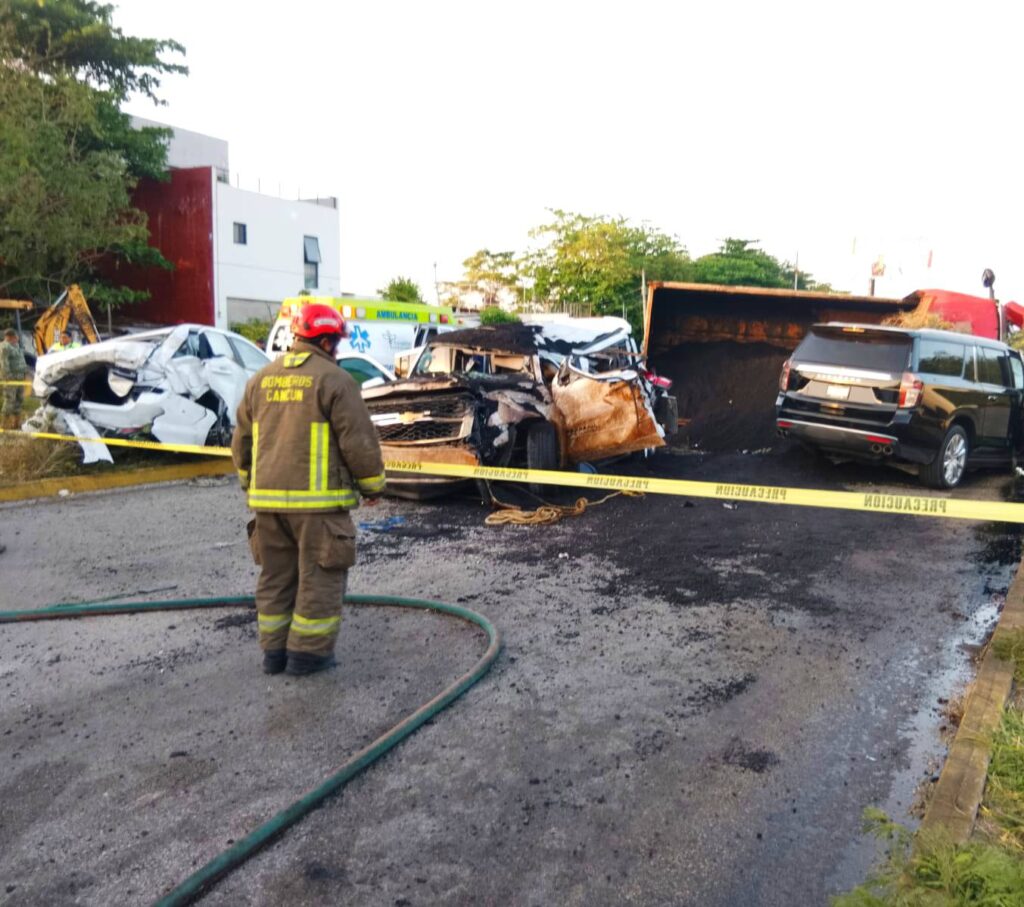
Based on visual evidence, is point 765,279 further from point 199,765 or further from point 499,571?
point 199,765

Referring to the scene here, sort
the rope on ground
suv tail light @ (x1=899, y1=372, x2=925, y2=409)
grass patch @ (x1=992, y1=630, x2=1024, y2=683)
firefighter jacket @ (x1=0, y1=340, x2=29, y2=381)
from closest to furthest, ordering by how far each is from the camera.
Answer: grass patch @ (x1=992, y1=630, x2=1024, y2=683) < the rope on ground < suv tail light @ (x1=899, y1=372, x2=925, y2=409) < firefighter jacket @ (x1=0, y1=340, x2=29, y2=381)

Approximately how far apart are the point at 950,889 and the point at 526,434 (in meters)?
6.63

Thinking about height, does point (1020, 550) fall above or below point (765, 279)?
below

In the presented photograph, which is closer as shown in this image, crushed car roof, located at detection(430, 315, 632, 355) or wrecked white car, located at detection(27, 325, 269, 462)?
wrecked white car, located at detection(27, 325, 269, 462)

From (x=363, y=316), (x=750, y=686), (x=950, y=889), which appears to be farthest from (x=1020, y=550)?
(x=363, y=316)

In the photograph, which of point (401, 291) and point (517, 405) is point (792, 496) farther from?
point (401, 291)

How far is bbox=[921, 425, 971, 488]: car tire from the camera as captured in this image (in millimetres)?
9414

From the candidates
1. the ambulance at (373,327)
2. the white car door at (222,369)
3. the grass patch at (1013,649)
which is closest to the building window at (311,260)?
the ambulance at (373,327)

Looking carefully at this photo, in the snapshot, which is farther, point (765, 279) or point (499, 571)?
point (765, 279)

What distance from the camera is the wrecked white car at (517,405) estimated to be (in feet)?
27.5

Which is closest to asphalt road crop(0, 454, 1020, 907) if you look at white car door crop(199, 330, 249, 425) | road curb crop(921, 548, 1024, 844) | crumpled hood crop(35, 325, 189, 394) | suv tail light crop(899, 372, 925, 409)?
road curb crop(921, 548, 1024, 844)

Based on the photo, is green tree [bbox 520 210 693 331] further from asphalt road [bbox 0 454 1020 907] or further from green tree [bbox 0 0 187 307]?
asphalt road [bbox 0 454 1020 907]

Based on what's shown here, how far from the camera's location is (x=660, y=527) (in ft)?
25.9

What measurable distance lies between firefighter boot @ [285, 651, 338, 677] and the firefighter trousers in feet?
0.10
